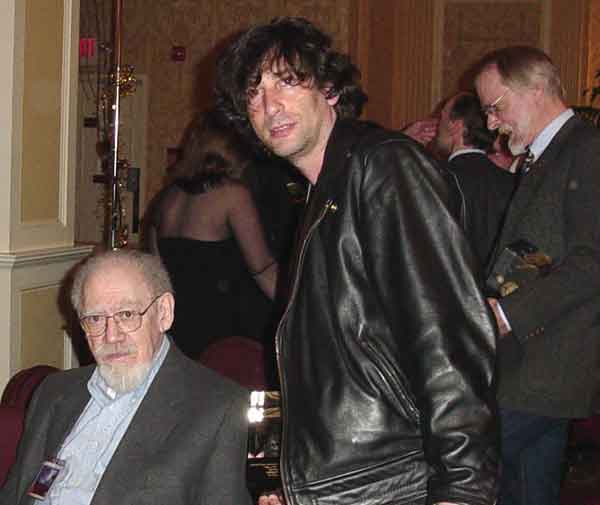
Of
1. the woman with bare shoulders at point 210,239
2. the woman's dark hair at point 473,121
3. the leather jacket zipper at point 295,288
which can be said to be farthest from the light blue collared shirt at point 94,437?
the woman's dark hair at point 473,121

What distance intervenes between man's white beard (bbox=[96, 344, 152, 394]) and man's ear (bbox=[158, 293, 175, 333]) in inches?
4.6

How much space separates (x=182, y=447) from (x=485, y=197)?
62.1 inches

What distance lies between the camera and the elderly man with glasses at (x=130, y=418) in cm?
246

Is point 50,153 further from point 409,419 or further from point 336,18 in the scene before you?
point 336,18

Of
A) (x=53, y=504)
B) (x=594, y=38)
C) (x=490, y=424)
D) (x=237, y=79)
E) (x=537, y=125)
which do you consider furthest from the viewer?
(x=594, y=38)

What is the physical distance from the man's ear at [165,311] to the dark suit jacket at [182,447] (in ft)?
0.33

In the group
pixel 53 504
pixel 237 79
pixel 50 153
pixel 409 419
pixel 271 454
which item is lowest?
pixel 53 504

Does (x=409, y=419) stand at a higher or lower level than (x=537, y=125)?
lower

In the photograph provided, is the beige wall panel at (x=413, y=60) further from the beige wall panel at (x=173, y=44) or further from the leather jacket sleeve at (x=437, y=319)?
the leather jacket sleeve at (x=437, y=319)

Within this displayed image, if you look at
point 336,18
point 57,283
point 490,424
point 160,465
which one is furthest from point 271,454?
point 336,18

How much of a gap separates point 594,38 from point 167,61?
3822 millimetres

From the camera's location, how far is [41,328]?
4.38 meters

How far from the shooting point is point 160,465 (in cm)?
245

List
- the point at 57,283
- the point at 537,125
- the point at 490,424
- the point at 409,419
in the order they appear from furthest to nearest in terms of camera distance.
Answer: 1. the point at 57,283
2. the point at 537,125
3. the point at 409,419
4. the point at 490,424
